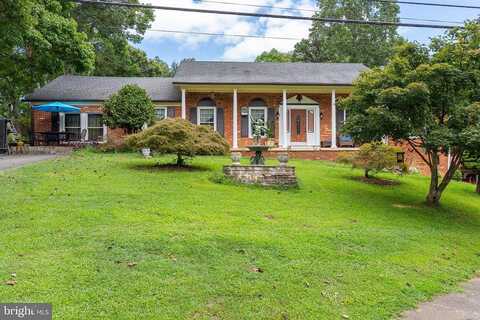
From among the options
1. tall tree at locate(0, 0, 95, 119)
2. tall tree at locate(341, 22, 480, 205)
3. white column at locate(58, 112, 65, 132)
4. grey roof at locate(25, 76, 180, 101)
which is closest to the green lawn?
tall tree at locate(341, 22, 480, 205)

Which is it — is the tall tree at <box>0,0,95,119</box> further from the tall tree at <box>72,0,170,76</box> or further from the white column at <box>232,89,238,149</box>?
the tall tree at <box>72,0,170,76</box>

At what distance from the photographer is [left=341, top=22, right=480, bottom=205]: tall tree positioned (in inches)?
397

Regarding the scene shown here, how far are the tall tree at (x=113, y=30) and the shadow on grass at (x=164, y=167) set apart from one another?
724 inches

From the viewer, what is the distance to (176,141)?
12117mm

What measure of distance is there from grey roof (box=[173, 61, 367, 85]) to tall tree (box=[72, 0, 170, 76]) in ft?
30.5

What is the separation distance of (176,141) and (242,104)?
30.6 feet

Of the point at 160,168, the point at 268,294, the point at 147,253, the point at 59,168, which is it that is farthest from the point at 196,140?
the point at 268,294

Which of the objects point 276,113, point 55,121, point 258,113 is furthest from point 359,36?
point 55,121

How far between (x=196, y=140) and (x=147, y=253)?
23.4 feet

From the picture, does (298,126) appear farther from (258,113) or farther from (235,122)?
(235,122)

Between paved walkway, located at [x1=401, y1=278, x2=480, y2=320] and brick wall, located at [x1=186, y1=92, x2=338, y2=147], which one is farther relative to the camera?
brick wall, located at [x1=186, y1=92, x2=338, y2=147]

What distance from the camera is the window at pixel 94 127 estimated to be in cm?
2066

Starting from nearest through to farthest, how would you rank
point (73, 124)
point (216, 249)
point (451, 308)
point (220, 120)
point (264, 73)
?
point (451, 308) → point (216, 249) → point (73, 124) → point (220, 120) → point (264, 73)

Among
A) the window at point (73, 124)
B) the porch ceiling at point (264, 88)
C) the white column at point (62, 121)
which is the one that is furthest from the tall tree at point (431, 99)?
the white column at point (62, 121)
